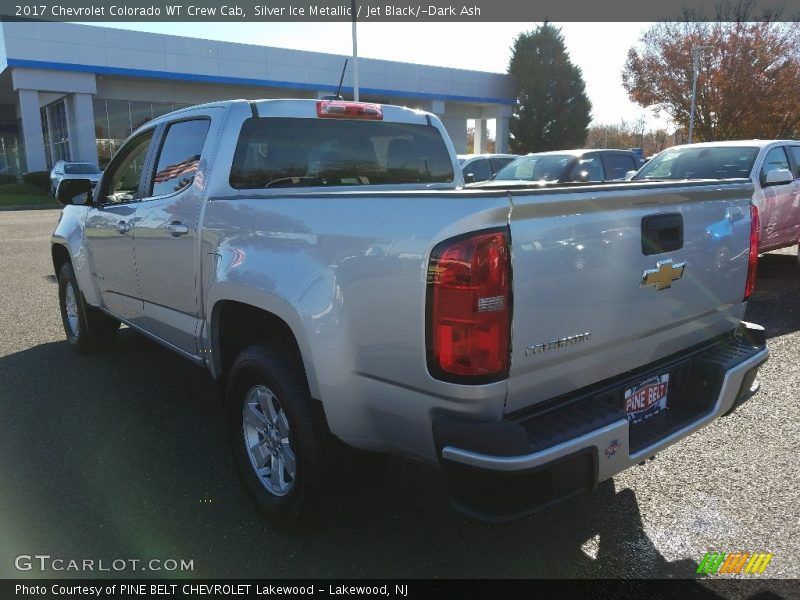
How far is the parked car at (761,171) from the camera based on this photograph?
827 centimetres

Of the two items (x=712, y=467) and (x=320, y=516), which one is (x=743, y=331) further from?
(x=320, y=516)

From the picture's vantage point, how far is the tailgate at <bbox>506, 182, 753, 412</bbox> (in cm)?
221

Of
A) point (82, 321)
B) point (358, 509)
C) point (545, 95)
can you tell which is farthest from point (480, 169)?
point (545, 95)

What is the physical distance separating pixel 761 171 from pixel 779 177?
0.87 feet

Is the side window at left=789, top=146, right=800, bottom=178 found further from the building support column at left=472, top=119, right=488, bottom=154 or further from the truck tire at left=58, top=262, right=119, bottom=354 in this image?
the building support column at left=472, top=119, right=488, bottom=154

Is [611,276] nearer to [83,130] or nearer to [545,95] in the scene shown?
[83,130]

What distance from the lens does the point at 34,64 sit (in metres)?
27.5

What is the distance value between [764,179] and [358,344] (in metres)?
7.73

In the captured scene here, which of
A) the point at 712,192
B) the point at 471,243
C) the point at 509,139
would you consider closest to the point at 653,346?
the point at 712,192

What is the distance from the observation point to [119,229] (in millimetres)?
4426

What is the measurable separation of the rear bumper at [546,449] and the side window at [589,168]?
8.75 meters

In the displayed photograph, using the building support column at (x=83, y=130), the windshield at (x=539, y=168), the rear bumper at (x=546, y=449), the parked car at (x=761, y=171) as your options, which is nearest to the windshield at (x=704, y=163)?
the parked car at (x=761, y=171)

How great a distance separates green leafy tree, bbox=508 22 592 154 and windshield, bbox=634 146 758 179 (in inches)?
1462

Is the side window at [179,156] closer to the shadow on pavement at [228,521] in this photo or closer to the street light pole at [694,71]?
the shadow on pavement at [228,521]
